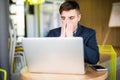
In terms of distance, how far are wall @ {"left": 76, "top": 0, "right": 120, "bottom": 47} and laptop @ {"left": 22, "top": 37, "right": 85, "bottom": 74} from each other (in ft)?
24.5

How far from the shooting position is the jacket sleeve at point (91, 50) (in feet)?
5.60

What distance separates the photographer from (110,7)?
8625mm

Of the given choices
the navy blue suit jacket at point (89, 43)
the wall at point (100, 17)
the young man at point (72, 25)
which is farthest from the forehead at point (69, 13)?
the wall at point (100, 17)

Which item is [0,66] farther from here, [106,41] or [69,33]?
[106,41]

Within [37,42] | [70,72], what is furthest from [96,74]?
[37,42]

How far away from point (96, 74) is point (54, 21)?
25.9 ft

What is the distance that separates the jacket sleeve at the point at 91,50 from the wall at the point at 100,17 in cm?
707

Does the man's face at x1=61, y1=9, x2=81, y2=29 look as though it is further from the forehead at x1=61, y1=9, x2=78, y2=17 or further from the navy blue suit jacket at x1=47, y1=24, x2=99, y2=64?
the navy blue suit jacket at x1=47, y1=24, x2=99, y2=64

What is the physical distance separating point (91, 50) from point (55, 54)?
15.1 inches

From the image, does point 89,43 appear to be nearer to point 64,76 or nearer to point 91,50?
point 91,50

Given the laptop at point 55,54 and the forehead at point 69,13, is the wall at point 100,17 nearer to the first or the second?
the forehead at point 69,13

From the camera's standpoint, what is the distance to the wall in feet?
28.5

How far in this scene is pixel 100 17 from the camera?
8.88 m

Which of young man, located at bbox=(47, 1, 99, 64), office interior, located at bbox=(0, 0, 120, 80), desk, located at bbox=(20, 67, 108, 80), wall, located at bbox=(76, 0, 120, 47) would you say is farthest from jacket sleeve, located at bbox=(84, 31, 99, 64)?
wall, located at bbox=(76, 0, 120, 47)
